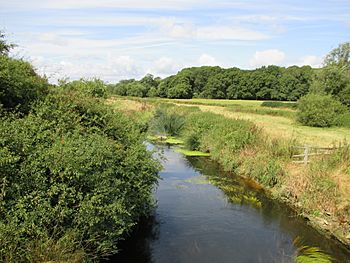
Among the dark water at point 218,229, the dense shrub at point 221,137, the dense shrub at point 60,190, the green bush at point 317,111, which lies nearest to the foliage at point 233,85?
the green bush at point 317,111

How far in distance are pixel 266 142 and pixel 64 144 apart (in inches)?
604

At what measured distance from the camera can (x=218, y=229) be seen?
44.5ft

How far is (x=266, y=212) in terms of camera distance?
15.7m

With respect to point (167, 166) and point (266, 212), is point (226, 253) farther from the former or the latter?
point (167, 166)

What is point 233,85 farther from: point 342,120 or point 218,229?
point 218,229

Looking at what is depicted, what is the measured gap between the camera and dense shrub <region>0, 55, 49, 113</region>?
37.6ft

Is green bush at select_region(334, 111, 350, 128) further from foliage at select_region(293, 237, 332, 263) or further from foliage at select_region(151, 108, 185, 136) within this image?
foliage at select_region(293, 237, 332, 263)

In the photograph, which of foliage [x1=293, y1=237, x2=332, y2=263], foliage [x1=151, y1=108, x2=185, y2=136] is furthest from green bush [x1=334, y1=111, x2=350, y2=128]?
foliage [x1=293, y1=237, x2=332, y2=263]

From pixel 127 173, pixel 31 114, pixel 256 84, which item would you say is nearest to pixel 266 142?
pixel 127 173

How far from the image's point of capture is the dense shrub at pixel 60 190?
25.8 feet

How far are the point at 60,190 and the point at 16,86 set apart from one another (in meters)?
4.87

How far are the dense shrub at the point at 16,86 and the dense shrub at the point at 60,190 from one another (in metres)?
1.03

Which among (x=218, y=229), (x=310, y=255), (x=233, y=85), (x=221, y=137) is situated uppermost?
(x=233, y=85)

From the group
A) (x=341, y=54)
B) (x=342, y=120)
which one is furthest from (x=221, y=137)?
(x=341, y=54)
